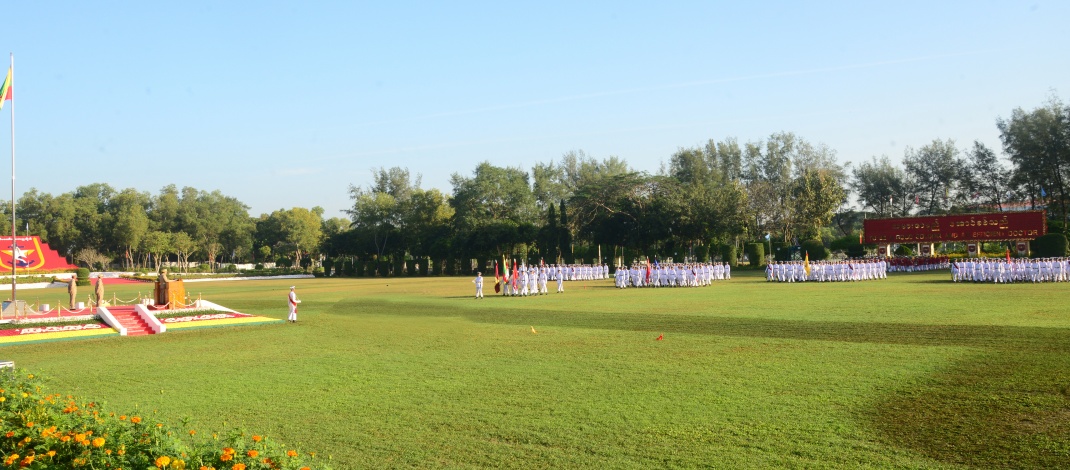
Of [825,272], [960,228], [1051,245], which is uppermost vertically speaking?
[960,228]

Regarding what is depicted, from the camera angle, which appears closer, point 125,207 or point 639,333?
point 639,333

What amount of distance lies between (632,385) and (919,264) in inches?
1596

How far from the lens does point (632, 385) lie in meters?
10.5

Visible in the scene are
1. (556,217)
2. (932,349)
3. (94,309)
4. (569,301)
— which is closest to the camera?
(932,349)

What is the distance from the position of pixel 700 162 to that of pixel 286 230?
53.4 meters

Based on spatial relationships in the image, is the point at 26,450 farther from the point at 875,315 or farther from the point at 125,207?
the point at 125,207

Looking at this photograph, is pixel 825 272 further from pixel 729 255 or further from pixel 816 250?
pixel 729 255

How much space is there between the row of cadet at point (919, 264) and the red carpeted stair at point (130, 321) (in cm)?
3933

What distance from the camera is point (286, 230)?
325ft

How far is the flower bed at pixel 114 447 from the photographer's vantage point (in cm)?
468

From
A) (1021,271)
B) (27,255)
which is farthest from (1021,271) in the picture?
(27,255)

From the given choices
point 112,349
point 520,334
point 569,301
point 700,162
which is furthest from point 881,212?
point 112,349

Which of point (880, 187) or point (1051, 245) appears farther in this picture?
point (880, 187)

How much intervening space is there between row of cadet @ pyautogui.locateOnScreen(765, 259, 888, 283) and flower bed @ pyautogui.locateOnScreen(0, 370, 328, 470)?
34663mm
